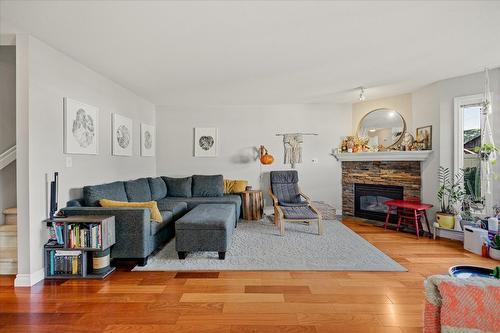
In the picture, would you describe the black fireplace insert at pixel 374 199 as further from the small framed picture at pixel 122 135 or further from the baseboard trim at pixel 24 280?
the baseboard trim at pixel 24 280

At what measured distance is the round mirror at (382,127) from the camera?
4.66m

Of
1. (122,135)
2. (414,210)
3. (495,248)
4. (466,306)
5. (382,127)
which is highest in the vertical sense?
(382,127)

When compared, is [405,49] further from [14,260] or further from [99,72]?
[14,260]

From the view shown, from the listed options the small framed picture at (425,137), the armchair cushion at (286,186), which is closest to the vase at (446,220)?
the small framed picture at (425,137)

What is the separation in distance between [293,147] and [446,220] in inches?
113

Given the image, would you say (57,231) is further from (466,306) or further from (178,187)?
(466,306)

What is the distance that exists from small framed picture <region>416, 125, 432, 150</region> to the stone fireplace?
31cm

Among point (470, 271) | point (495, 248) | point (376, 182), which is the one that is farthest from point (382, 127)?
point (470, 271)

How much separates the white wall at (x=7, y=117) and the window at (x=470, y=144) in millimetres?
6117

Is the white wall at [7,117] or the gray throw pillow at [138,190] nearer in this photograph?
the white wall at [7,117]

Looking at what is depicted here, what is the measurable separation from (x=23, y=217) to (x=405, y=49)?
438cm

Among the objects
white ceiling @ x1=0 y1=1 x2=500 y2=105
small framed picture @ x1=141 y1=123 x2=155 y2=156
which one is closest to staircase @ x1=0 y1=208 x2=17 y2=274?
white ceiling @ x1=0 y1=1 x2=500 y2=105

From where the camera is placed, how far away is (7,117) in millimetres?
2891

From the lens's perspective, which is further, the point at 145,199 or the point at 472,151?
the point at 145,199
